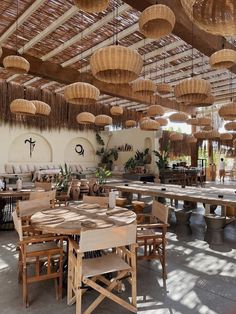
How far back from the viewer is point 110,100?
43.7ft

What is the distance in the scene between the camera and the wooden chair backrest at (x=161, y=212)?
3.31 m

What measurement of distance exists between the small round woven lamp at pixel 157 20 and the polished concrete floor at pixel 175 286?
322cm

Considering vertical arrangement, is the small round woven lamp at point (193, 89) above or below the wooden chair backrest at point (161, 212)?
above

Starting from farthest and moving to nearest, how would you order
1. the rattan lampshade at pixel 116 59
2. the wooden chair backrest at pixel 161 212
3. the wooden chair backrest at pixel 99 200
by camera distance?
the wooden chair backrest at pixel 99 200
the wooden chair backrest at pixel 161 212
the rattan lampshade at pixel 116 59

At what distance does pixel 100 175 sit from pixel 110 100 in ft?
21.4

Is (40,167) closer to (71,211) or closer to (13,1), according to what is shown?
(13,1)

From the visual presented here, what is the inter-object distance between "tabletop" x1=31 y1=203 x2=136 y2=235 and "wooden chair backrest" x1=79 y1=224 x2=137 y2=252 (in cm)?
34

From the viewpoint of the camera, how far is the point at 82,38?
625 cm

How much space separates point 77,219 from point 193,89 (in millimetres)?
2459

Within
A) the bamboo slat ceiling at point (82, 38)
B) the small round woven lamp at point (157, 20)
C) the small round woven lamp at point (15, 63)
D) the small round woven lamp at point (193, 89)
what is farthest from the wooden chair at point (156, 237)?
the small round woven lamp at point (15, 63)

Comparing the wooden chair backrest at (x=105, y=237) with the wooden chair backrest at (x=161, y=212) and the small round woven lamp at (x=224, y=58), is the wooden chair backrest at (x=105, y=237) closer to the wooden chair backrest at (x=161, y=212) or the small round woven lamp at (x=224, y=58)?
the wooden chair backrest at (x=161, y=212)

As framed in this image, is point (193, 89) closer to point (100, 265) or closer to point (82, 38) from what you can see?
point (100, 265)

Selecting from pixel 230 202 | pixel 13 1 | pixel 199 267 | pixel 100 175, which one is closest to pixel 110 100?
pixel 100 175

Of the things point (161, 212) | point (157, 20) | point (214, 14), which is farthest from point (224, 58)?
point (214, 14)
